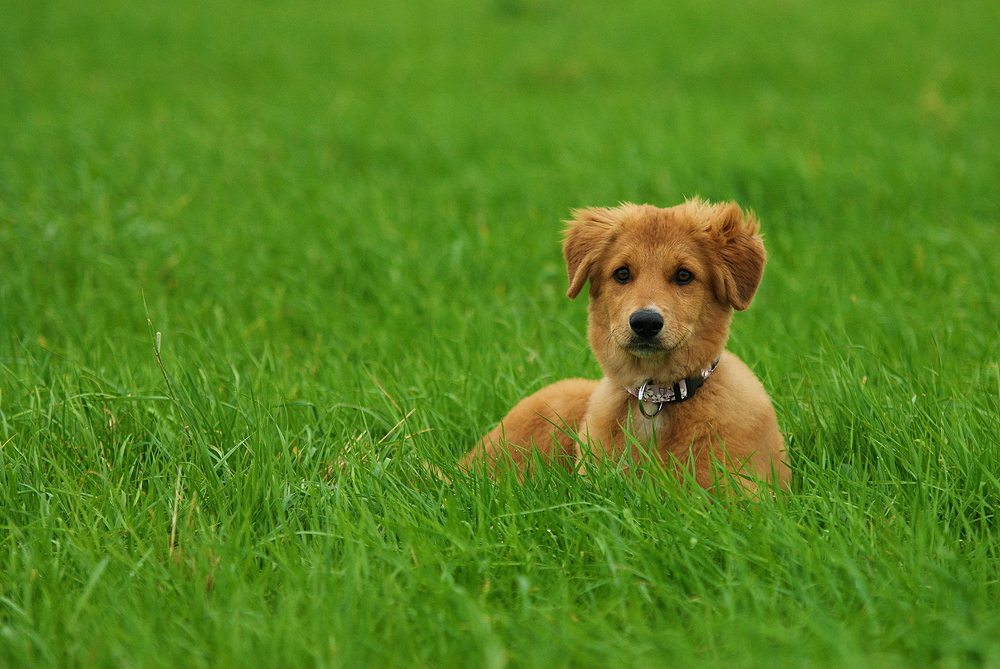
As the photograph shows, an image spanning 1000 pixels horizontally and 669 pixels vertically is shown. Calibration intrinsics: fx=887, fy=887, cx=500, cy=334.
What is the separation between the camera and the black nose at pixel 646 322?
2.95m

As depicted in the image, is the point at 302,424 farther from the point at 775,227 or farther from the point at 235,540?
the point at 775,227

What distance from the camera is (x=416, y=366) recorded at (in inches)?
169

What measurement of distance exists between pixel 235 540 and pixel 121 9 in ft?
51.4

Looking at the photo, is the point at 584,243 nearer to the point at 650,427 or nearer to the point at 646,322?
the point at 646,322

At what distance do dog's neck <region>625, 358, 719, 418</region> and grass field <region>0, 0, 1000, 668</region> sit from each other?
372 millimetres

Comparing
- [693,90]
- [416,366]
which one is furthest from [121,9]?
[416,366]

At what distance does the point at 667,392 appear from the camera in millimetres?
3150

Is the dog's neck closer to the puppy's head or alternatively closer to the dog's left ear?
the puppy's head

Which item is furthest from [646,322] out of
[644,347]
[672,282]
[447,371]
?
[447,371]

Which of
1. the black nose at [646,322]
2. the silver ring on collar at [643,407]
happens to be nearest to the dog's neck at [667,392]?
the silver ring on collar at [643,407]

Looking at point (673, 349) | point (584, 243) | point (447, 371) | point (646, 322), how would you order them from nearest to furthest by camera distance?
point (646, 322), point (673, 349), point (584, 243), point (447, 371)

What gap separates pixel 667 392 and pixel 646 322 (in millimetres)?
332

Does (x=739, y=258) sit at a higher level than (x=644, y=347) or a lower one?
higher

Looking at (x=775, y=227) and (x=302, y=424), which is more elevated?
(x=775, y=227)
